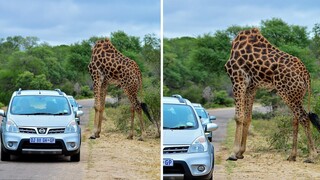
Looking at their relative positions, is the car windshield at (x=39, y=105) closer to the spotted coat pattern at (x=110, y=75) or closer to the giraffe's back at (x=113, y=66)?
the spotted coat pattern at (x=110, y=75)

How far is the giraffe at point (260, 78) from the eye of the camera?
17.6 ft

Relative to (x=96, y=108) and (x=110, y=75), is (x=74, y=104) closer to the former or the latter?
(x=96, y=108)

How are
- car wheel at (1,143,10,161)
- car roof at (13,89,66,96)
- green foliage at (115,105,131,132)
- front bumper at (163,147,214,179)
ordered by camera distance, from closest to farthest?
1. front bumper at (163,147,214,179)
2. car wheel at (1,143,10,161)
3. car roof at (13,89,66,96)
4. green foliage at (115,105,131,132)

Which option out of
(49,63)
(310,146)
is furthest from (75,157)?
(310,146)

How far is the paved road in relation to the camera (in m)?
5.78

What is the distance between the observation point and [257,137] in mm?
5496

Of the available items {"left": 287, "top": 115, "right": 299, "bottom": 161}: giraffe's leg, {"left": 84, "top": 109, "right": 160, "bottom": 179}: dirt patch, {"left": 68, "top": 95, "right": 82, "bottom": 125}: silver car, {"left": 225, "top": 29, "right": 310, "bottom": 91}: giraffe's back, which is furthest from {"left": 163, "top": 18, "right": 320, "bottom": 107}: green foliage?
{"left": 68, "top": 95, "right": 82, "bottom": 125}: silver car

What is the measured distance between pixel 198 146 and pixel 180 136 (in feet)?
0.74

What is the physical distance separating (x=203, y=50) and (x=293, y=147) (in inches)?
43.0

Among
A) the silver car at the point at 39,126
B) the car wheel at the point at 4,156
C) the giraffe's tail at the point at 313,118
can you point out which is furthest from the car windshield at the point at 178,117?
the car wheel at the point at 4,156

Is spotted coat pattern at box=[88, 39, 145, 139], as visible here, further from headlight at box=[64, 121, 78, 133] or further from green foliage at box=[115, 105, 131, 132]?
headlight at box=[64, 121, 78, 133]

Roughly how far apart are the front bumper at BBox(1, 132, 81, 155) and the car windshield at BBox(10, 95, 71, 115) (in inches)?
11.1

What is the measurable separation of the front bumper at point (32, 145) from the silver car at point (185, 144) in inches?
40.9

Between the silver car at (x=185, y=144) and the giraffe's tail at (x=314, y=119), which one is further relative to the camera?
the giraffe's tail at (x=314, y=119)
